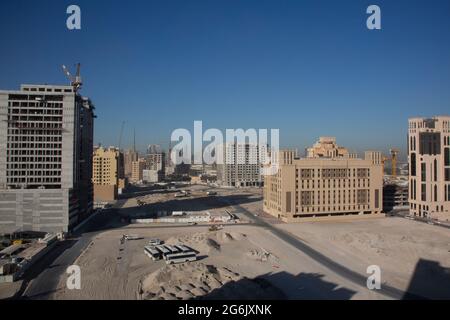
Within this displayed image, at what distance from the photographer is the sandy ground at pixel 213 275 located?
21.5m

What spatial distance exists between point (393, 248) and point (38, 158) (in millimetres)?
40161

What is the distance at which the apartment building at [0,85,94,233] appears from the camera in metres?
38.8

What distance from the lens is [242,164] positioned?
12144cm

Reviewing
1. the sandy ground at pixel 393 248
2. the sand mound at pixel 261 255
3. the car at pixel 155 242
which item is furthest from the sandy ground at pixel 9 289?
the sandy ground at pixel 393 248

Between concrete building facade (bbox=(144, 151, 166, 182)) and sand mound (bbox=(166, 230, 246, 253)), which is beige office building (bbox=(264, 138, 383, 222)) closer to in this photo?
sand mound (bbox=(166, 230, 246, 253))

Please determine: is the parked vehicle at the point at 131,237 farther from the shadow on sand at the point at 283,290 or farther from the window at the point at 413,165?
the window at the point at 413,165

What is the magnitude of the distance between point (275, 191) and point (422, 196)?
889 inches

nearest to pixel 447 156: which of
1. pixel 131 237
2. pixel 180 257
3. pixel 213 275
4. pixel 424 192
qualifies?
pixel 424 192

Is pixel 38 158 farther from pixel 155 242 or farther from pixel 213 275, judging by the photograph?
pixel 213 275

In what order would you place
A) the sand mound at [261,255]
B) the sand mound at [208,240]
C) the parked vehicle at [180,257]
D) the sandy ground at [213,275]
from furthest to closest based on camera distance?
1. the sand mound at [208,240]
2. the sand mound at [261,255]
3. the parked vehicle at [180,257]
4. the sandy ground at [213,275]

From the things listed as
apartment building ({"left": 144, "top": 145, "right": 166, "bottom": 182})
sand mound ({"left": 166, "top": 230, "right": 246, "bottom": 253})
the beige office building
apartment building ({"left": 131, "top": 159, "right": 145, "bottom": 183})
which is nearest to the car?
sand mound ({"left": 166, "top": 230, "right": 246, "bottom": 253})

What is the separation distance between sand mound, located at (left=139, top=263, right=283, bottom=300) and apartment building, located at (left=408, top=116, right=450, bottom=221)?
39.9 m

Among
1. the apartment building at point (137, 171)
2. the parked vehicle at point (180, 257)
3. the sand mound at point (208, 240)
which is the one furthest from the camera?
the apartment building at point (137, 171)

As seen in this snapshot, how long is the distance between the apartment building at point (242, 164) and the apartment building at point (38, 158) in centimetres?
7956
